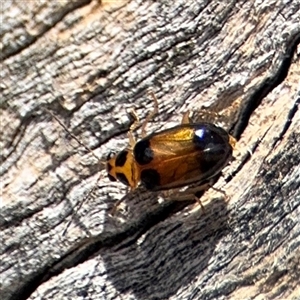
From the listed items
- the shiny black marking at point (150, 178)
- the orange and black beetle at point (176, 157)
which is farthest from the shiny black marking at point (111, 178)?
the shiny black marking at point (150, 178)

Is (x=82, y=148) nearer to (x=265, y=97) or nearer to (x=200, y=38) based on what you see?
(x=200, y=38)

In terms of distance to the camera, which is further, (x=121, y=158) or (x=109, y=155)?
(x=121, y=158)

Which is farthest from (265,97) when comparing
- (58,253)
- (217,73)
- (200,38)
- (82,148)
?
(58,253)

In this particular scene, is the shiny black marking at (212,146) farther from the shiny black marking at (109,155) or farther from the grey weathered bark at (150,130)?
the shiny black marking at (109,155)

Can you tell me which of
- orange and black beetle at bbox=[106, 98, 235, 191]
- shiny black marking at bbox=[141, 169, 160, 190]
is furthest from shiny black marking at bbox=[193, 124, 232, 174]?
shiny black marking at bbox=[141, 169, 160, 190]

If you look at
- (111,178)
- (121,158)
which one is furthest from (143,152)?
(111,178)

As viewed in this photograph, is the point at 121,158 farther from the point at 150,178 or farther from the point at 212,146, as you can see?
the point at 212,146

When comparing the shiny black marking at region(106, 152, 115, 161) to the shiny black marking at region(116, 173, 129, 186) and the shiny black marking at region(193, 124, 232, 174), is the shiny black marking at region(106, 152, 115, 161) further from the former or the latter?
the shiny black marking at region(193, 124, 232, 174)
